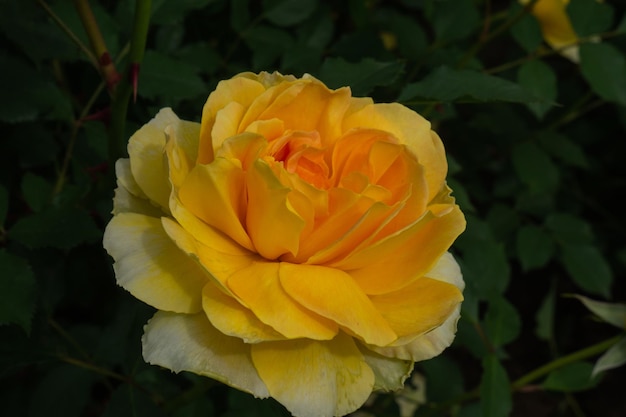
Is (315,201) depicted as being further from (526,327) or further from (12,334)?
(526,327)

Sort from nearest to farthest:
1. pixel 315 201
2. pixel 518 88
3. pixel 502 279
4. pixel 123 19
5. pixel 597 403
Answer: pixel 315 201 → pixel 518 88 → pixel 123 19 → pixel 502 279 → pixel 597 403

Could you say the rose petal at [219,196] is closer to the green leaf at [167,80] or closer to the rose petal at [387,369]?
the rose petal at [387,369]

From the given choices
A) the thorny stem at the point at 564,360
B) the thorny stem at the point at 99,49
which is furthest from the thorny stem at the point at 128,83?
the thorny stem at the point at 564,360

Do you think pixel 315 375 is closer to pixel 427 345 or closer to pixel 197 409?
pixel 427 345

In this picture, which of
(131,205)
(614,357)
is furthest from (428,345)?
(614,357)

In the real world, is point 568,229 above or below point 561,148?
below

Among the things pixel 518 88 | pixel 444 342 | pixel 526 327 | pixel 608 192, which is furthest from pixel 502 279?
pixel 608 192
